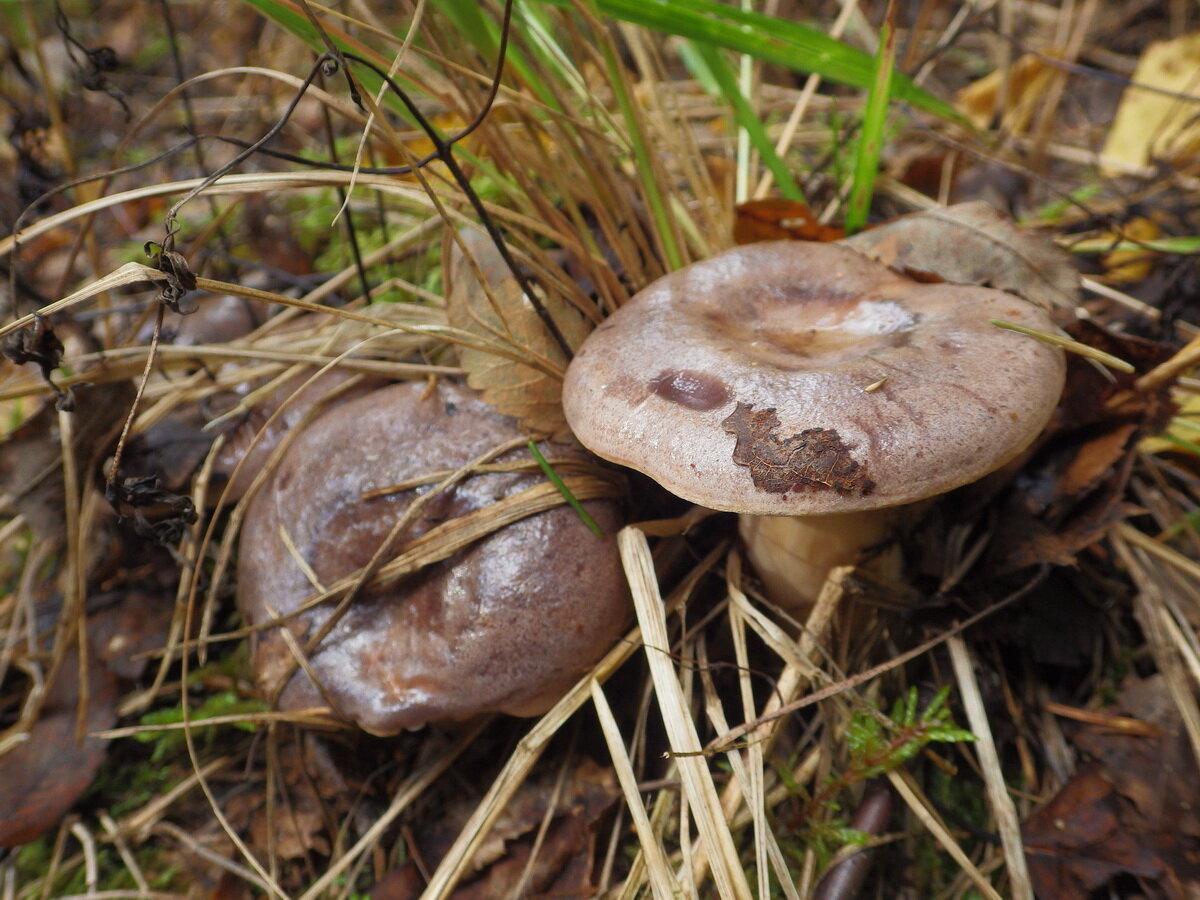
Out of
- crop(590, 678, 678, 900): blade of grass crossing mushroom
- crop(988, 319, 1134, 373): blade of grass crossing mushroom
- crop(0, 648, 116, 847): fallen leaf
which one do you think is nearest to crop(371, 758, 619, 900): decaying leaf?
crop(590, 678, 678, 900): blade of grass crossing mushroom

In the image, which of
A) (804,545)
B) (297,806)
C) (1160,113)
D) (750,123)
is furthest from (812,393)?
(1160,113)

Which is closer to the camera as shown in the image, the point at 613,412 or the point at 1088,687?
the point at 613,412

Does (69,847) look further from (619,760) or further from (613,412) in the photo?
(613,412)

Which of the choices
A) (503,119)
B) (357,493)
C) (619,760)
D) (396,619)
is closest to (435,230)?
(503,119)

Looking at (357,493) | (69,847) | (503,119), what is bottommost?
(69,847)

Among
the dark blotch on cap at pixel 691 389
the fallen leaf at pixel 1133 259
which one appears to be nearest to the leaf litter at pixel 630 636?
the fallen leaf at pixel 1133 259

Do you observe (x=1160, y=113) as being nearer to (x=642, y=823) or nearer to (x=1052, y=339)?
(x=1052, y=339)

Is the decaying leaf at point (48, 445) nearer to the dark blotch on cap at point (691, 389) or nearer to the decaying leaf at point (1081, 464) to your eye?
the dark blotch on cap at point (691, 389)
